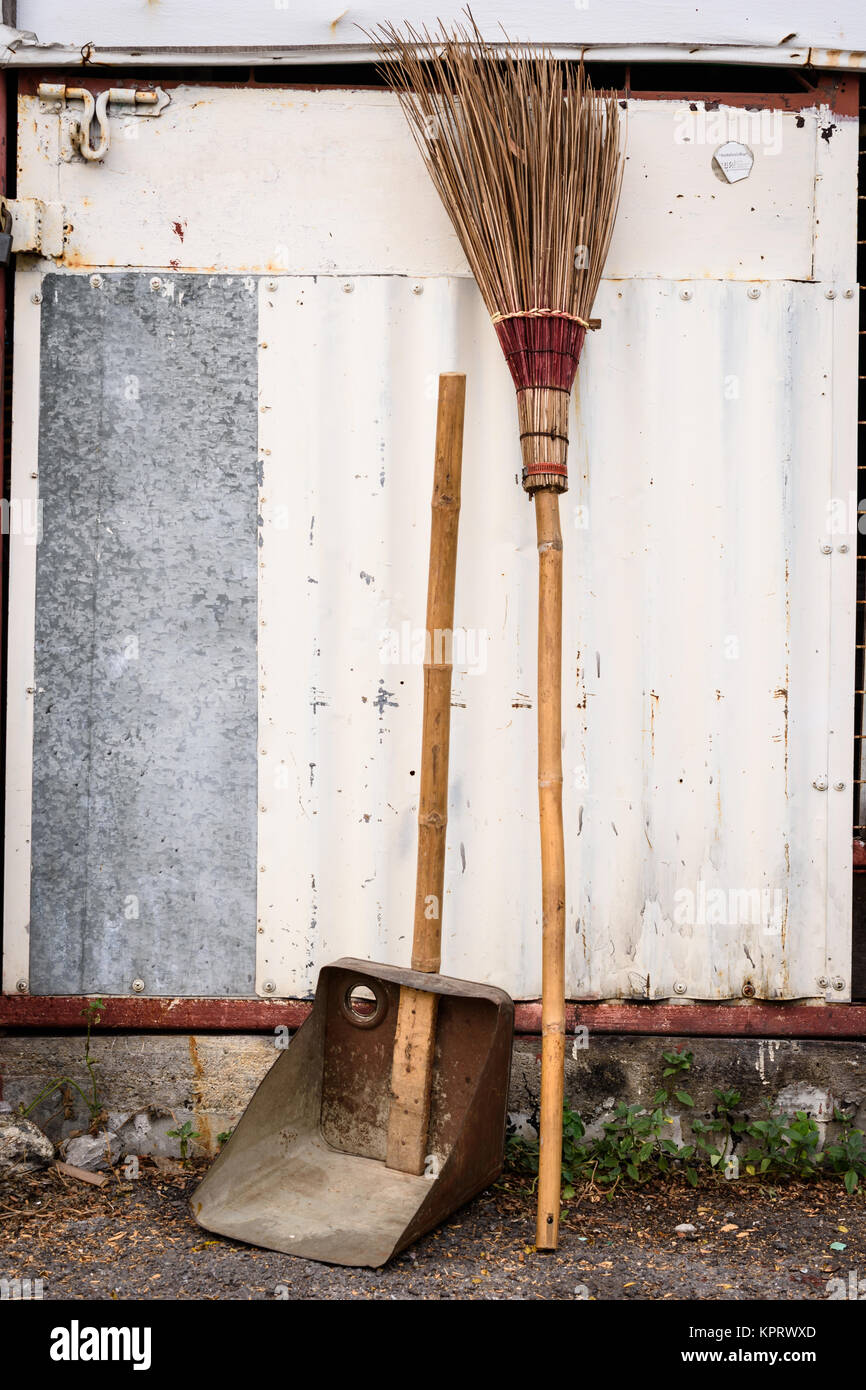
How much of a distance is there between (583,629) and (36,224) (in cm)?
195

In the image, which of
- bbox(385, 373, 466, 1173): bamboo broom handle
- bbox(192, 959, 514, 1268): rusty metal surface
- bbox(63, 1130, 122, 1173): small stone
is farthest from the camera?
bbox(63, 1130, 122, 1173): small stone

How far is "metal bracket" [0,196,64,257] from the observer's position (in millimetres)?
3014

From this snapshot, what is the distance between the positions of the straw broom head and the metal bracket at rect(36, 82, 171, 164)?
30.6 inches

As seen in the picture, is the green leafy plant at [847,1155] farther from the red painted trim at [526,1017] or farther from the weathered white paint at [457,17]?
the weathered white paint at [457,17]

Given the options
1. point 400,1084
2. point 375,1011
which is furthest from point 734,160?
point 400,1084

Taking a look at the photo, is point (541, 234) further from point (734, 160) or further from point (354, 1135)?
point (354, 1135)

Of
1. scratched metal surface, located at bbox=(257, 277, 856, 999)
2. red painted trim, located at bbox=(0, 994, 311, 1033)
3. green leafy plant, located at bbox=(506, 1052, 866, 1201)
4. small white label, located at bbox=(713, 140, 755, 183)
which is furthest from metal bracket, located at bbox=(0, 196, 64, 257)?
green leafy plant, located at bbox=(506, 1052, 866, 1201)

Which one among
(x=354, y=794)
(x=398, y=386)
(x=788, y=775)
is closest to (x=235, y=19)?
(x=398, y=386)

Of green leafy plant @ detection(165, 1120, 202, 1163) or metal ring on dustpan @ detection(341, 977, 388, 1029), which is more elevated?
metal ring on dustpan @ detection(341, 977, 388, 1029)

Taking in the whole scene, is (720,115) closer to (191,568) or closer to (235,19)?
(235,19)

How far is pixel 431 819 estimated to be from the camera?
2781mm

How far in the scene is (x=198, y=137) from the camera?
307 cm

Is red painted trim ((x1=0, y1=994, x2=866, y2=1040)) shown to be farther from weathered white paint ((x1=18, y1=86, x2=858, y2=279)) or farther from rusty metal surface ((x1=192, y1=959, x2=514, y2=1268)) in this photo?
weathered white paint ((x1=18, y1=86, x2=858, y2=279))

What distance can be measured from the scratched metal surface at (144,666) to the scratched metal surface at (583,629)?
102 millimetres
